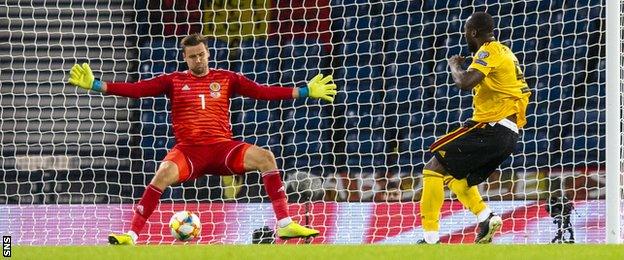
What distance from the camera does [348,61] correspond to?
41.4 ft

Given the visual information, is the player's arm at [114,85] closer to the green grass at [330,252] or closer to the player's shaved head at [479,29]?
the green grass at [330,252]

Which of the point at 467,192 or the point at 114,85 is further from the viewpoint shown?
the point at 114,85

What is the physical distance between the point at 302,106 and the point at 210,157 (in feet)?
10.7

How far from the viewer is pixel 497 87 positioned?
24.0 feet

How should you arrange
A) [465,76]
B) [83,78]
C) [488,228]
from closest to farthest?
1. [465,76]
2. [488,228]
3. [83,78]

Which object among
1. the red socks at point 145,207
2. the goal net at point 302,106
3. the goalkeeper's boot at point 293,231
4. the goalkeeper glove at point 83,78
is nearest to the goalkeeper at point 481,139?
the goalkeeper's boot at point 293,231

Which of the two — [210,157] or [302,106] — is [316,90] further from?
[302,106]

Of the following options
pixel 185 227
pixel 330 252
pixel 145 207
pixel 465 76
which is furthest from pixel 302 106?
pixel 330 252

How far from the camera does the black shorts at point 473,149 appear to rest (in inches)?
288

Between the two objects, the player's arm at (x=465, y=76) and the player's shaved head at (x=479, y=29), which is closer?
the player's arm at (x=465, y=76)

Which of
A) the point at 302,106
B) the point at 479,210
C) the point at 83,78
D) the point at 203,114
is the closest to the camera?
the point at 479,210

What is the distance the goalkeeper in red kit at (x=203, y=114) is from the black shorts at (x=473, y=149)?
842mm

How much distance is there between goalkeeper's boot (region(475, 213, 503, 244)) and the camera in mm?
7277

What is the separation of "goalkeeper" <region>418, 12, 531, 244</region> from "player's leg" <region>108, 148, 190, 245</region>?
137 cm
